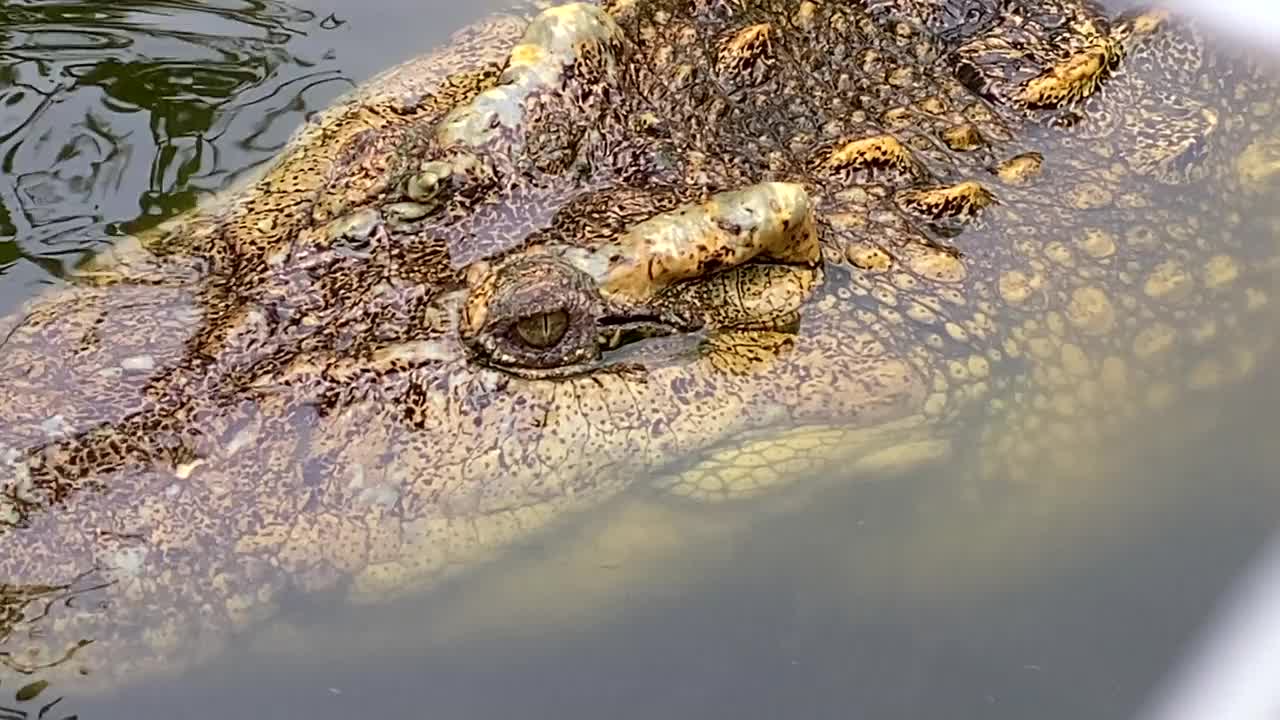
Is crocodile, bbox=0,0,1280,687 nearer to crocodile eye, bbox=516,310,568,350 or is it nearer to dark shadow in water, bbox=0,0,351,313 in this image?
crocodile eye, bbox=516,310,568,350

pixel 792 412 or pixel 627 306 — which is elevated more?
pixel 627 306

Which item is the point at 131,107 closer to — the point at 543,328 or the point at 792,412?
the point at 543,328

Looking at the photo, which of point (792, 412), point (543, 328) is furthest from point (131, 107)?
point (792, 412)

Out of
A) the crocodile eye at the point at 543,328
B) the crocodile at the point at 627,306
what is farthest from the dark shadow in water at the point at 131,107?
the crocodile eye at the point at 543,328

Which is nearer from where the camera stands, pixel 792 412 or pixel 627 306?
pixel 627 306

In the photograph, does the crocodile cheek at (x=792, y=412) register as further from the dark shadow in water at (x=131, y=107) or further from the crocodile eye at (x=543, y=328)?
the dark shadow in water at (x=131, y=107)

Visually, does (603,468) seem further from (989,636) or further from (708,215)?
(989,636)

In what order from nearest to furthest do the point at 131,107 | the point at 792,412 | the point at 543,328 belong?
1. the point at 543,328
2. the point at 792,412
3. the point at 131,107

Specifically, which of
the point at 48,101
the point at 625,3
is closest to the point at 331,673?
the point at 625,3
